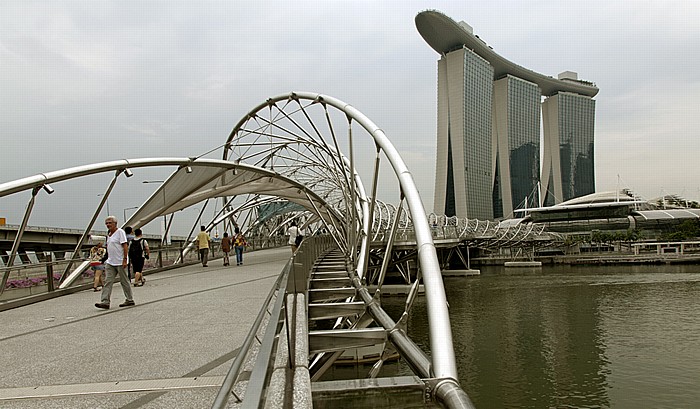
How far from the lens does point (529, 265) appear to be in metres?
73.8

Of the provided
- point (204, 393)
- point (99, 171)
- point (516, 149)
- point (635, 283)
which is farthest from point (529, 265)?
point (516, 149)

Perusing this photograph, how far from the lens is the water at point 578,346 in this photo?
1627 cm

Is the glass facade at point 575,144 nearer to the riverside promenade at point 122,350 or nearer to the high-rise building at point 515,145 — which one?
the high-rise building at point 515,145

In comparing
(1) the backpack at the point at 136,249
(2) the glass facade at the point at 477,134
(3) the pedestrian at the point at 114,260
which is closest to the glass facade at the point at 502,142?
(2) the glass facade at the point at 477,134

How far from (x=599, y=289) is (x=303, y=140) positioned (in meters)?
25.9

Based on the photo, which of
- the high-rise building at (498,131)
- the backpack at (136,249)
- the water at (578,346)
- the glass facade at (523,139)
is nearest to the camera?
the backpack at (136,249)

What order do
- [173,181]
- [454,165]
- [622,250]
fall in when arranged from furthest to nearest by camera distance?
[454,165], [622,250], [173,181]

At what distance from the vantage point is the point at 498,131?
164250 mm

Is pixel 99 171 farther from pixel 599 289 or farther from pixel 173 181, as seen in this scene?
pixel 599 289

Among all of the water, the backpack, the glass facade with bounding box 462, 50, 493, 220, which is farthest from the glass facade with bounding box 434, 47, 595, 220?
the backpack

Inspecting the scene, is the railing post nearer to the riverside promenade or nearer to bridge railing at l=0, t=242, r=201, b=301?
bridge railing at l=0, t=242, r=201, b=301

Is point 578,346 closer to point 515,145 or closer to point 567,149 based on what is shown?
point 515,145

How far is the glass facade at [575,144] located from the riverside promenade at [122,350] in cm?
18604

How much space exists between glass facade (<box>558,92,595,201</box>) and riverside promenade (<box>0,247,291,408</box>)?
18604 centimetres
